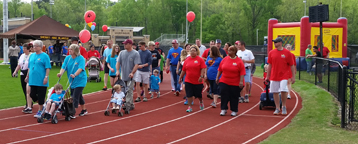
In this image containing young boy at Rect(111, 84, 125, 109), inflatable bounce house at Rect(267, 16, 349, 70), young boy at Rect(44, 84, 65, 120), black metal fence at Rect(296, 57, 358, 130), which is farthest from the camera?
inflatable bounce house at Rect(267, 16, 349, 70)

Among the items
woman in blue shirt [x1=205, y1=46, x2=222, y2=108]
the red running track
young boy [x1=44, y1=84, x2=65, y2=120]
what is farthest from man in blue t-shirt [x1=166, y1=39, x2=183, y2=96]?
young boy [x1=44, y1=84, x2=65, y2=120]

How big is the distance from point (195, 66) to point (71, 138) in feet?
14.5

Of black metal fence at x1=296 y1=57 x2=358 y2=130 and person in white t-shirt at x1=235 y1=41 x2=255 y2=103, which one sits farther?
person in white t-shirt at x1=235 y1=41 x2=255 y2=103

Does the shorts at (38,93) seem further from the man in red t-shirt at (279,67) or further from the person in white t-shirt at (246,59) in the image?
the person in white t-shirt at (246,59)

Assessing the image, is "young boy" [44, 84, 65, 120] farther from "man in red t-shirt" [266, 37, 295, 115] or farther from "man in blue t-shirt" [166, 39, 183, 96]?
"man in blue t-shirt" [166, 39, 183, 96]

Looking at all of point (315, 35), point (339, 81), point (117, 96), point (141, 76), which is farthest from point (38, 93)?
point (315, 35)

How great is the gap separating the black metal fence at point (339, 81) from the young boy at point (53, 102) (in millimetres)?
6296

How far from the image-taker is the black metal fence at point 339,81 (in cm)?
898

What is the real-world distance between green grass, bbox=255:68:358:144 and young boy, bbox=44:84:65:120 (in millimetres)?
4909

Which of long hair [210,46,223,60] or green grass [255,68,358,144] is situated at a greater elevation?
long hair [210,46,223,60]

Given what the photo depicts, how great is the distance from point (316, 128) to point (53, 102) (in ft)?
19.3

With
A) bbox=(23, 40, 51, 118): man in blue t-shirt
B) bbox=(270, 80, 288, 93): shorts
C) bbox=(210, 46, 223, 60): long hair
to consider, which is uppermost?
bbox=(210, 46, 223, 60): long hair

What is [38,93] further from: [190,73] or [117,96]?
[190,73]

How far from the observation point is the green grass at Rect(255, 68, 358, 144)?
7.92m
